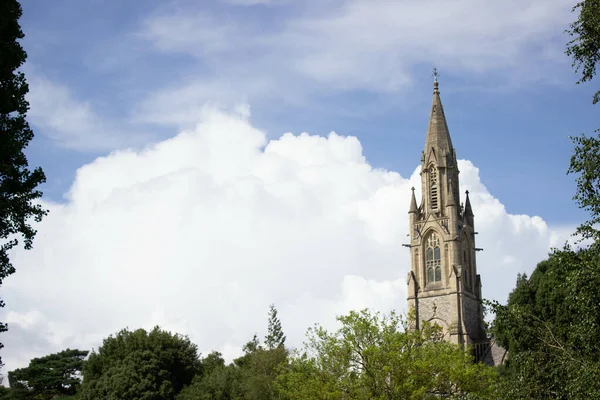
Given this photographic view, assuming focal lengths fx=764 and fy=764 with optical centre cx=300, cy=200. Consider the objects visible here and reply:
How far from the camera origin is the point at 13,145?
2067 centimetres

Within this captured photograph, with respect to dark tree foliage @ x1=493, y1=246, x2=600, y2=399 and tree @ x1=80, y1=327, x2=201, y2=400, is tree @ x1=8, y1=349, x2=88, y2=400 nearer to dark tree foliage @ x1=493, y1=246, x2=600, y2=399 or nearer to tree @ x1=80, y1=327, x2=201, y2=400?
tree @ x1=80, y1=327, x2=201, y2=400

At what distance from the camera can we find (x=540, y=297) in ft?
139

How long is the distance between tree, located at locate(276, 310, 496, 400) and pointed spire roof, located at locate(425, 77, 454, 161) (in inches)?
1550

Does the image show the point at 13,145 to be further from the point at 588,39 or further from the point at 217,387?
the point at 217,387

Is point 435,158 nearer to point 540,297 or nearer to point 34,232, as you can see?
point 540,297

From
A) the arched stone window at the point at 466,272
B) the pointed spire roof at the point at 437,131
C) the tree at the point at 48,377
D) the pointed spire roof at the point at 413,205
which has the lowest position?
the tree at the point at 48,377

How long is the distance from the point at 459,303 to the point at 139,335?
88.0 feet

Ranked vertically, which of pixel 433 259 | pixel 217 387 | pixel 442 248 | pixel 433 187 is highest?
pixel 433 187

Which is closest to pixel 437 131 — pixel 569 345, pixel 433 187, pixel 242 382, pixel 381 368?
pixel 433 187

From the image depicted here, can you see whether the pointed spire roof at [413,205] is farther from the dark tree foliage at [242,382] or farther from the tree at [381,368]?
the tree at [381,368]

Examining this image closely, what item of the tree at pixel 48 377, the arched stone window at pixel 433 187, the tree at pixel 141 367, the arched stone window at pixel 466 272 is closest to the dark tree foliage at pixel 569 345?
the tree at pixel 141 367

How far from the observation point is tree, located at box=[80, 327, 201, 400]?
178 feet

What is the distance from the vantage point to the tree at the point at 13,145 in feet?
67.1

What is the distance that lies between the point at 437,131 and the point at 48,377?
47722 millimetres
